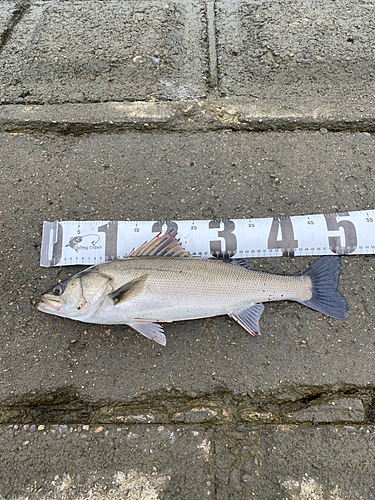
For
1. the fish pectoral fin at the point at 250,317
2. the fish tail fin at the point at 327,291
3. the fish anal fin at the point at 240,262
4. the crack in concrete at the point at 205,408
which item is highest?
the fish anal fin at the point at 240,262

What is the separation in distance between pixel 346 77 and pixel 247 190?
173 centimetres

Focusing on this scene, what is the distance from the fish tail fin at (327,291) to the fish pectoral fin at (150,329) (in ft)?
3.83

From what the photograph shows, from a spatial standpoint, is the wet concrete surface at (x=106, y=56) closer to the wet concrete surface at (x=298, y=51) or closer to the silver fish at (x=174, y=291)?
the wet concrete surface at (x=298, y=51)

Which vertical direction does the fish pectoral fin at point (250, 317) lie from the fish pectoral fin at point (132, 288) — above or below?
below

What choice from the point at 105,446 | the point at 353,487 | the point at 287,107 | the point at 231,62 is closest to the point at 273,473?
the point at 353,487

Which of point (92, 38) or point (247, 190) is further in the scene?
point (92, 38)

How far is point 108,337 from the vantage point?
Result: 2.77 meters

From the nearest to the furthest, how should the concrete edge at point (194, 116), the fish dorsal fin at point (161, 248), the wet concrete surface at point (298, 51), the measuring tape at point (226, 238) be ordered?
1. the fish dorsal fin at point (161, 248)
2. the measuring tape at point (226, 238)
3. the concrete edge at point (194, 116)
4. the wet concrete surface at point (298, 51)

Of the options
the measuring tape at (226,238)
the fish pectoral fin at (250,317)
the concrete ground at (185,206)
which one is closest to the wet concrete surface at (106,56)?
the concrete ground at (185,206)

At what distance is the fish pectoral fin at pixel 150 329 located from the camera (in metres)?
2.64

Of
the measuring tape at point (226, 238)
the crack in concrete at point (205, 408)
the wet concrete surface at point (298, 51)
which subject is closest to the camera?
the crack in concrete at point (205, 408)

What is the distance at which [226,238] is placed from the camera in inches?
117

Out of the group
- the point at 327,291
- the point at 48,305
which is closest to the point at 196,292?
the point at 327,291

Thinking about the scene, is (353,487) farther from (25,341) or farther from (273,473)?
(25,341)
